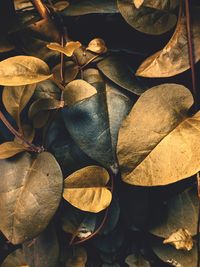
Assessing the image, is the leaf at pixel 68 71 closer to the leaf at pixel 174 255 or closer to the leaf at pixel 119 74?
the leaf at pixel 119 74

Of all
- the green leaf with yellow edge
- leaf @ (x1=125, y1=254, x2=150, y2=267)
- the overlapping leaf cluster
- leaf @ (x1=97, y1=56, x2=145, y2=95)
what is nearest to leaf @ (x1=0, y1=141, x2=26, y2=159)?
the overlapping leaf cluster

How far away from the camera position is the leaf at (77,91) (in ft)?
2.17

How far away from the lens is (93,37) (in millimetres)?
798

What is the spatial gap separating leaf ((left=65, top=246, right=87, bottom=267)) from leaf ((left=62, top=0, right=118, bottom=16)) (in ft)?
1.58

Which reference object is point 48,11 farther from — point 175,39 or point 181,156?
point 181,156

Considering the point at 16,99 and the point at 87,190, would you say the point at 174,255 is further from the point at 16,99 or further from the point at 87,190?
the point at 16,99

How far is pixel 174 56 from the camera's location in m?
0.70

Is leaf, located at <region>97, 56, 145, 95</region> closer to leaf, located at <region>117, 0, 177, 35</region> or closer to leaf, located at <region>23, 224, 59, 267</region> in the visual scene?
leaf, located at <region>117, 0, 177, 35</region>

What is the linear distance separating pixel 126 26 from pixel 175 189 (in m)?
0.35

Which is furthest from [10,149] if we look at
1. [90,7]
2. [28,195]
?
[90,7]

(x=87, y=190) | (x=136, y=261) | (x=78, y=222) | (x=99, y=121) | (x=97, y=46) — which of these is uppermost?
(x=97, y=46)

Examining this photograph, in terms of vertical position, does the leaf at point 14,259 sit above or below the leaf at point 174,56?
below

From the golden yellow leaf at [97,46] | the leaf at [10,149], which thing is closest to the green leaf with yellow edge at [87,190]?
the leaf at [10,149]

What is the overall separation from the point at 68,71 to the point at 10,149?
0.19 m
